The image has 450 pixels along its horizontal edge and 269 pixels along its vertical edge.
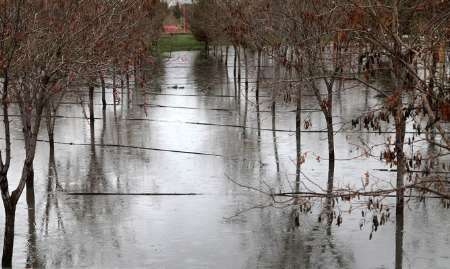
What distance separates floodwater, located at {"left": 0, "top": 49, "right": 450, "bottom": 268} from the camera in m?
13.0

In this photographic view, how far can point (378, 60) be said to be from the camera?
9469 millimetres

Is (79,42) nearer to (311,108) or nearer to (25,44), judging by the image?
(25,44)

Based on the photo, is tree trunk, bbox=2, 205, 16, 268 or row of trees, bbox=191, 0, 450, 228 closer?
row of trees, bbox=191, 0, 450, 228

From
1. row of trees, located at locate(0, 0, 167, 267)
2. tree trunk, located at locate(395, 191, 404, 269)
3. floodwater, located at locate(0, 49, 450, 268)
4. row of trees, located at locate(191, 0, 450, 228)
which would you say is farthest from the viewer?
floodwater, located at locate(0, 49, 450, 268)

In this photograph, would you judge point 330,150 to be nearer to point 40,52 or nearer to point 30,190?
point 30,190

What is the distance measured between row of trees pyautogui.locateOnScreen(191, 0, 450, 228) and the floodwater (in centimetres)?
85

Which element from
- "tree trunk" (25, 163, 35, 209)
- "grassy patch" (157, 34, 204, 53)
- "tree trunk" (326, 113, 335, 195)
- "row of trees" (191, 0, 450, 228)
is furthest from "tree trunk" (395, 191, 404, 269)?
"grassy patch" (157, 34, 204, 53)

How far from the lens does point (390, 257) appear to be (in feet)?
42.4

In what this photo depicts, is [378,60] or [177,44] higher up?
[378,60]

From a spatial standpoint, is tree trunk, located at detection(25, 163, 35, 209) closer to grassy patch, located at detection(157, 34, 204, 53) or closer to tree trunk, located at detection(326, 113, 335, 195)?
tree trunk, located at detection(326, 113, 335, 195)

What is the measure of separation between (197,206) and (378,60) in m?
7.58

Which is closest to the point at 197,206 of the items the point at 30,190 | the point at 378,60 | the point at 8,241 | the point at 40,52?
the point at 30,190

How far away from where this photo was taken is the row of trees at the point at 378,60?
844cm

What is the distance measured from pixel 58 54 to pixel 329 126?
880 centimetres
